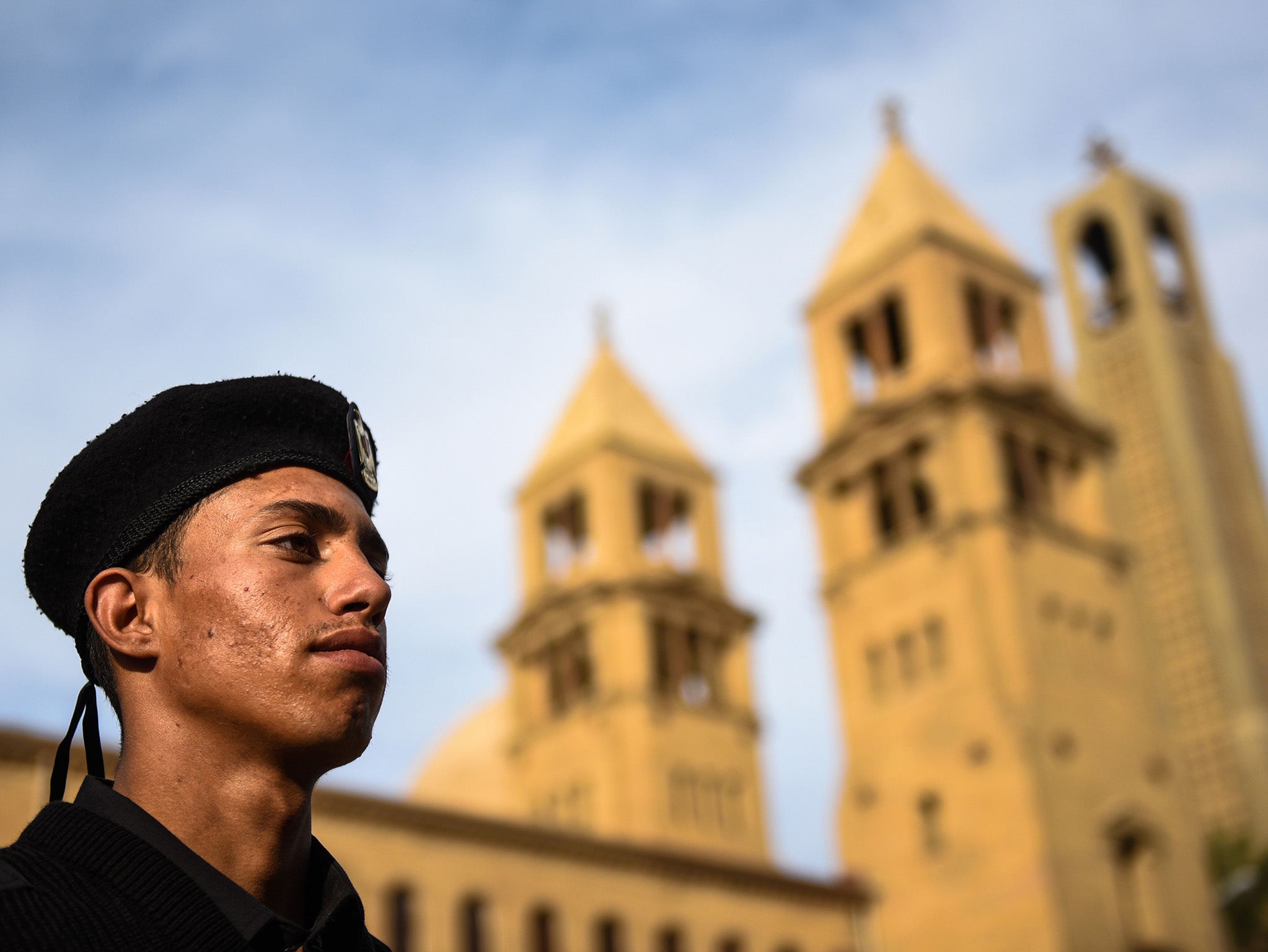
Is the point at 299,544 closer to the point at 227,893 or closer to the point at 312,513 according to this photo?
the point at 312,513

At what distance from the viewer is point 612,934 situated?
2934 centimetres

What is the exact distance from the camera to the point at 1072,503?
3691 centimetres

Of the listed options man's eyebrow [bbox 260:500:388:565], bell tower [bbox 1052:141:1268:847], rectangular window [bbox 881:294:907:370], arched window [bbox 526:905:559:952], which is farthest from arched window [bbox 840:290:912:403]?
bell tower [bbox 1052:141:1268:847]

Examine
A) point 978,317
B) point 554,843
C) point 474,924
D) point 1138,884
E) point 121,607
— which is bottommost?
point 121,607

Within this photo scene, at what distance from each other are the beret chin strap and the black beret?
123mm

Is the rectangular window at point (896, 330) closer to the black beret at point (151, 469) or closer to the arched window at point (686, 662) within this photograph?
the arched window at point (686, 662)

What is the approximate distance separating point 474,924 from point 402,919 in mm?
1532

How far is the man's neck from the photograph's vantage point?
2475 mm

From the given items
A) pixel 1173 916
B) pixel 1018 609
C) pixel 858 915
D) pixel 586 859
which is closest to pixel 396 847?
pixel 586 859

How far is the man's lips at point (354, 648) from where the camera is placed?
2.49m

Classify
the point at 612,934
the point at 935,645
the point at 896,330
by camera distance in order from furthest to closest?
the point at 896,330 → the point at 935,645 → the point at 612,934

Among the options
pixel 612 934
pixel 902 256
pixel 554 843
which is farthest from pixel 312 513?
pixel 902 256

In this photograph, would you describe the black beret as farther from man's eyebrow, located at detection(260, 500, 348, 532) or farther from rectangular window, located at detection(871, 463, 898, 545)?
rectangular window, located at detection(871, 463, 898, 545)

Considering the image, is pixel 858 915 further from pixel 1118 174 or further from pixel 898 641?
pixel 1118 174
